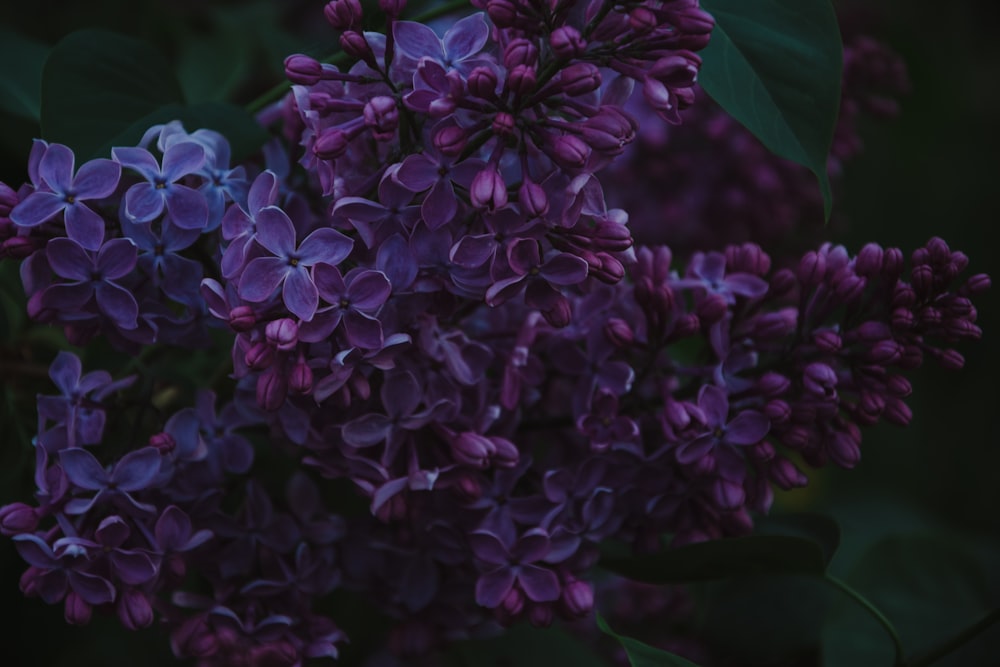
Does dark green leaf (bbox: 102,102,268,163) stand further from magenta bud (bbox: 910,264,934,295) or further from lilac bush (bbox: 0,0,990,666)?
magenta bud (bbox: 910,264,934,295)

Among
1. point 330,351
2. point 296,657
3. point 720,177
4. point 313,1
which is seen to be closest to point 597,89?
point 330,351

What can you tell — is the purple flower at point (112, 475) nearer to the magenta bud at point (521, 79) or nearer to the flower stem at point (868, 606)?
the magenta bud at point (521, 79)

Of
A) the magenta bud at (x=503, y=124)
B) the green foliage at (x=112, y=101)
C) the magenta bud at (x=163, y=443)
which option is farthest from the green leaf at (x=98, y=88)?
the magenta bud at (x=503, y=124)

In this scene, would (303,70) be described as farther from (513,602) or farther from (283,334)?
(513,602)

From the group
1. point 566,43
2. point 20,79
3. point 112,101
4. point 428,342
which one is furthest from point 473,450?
Answer: point 20,79

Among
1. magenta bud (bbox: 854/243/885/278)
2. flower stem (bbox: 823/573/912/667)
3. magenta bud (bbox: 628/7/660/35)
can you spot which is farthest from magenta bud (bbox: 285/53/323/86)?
flower stem (bbox: 823/573/912/667)

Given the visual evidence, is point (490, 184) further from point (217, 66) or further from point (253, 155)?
point (217, 66)
